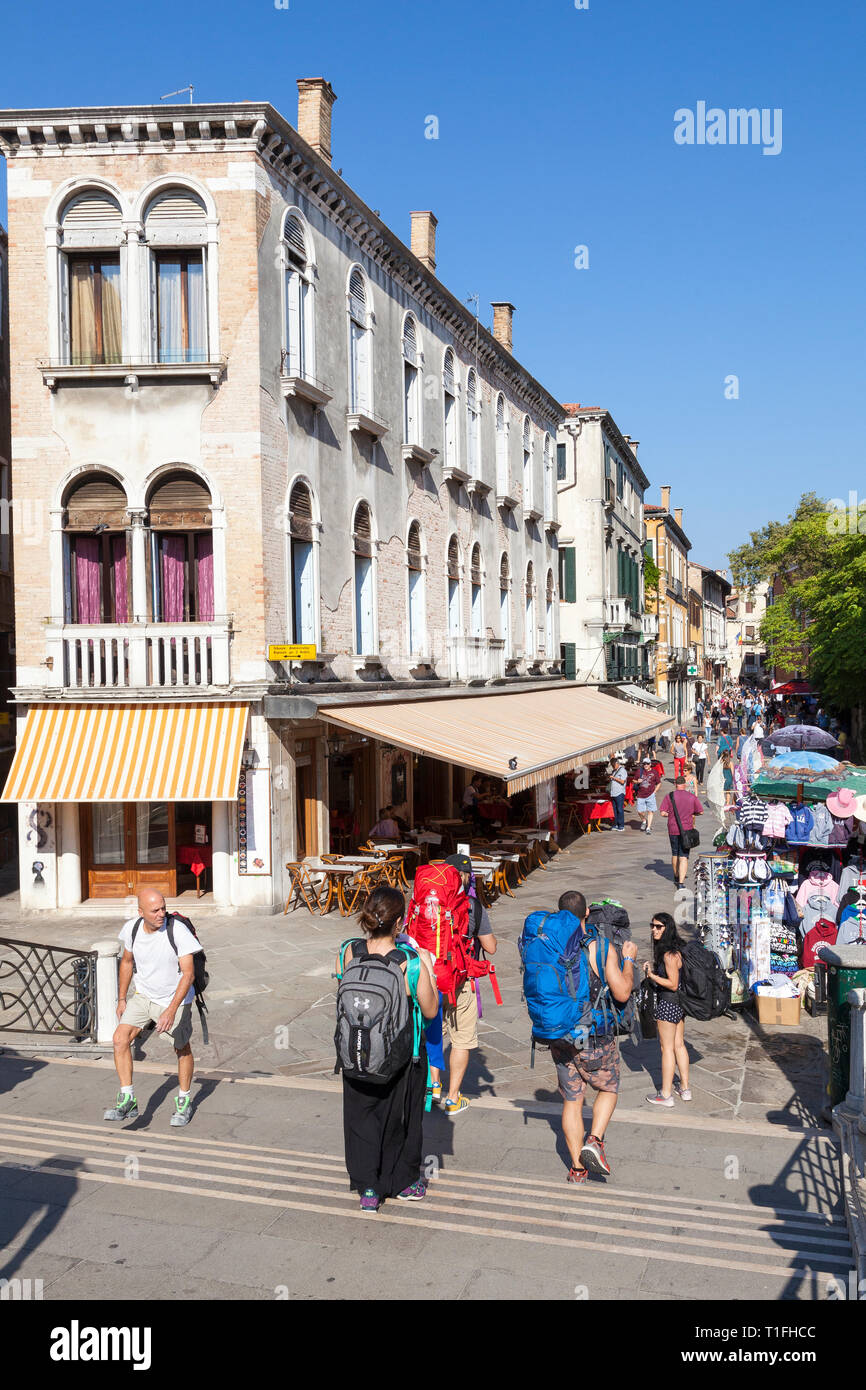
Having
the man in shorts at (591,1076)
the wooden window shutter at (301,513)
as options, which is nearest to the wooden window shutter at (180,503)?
the wooden window shutter at (301,513)

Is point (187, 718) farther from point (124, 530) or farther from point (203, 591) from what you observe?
point (124, 530)

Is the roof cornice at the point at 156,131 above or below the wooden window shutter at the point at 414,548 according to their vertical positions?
above

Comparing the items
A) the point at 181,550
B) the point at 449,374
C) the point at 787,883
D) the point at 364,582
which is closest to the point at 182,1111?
the point at 787,883

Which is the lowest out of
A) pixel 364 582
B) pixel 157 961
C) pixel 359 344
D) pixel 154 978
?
pixel 154 978

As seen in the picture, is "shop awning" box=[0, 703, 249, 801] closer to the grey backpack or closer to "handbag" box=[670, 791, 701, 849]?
"handbag" box=[670, 791, 701, 849]

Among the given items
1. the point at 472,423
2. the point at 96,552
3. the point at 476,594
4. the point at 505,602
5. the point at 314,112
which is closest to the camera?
the point at 96,552

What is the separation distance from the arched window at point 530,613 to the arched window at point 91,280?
54.9ft

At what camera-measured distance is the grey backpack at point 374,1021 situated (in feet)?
18.2

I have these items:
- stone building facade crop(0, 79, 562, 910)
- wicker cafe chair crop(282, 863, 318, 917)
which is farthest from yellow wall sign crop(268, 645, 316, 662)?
wicker cafe chair crop(282, 863, 318, 917)

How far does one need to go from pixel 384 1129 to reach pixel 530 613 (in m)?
25.6

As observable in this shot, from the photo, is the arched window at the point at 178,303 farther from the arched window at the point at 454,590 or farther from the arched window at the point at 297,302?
the arched window at the point at 454,590

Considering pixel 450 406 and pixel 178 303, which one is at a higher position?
pixel 450 406

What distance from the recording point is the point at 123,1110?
7.54 meters

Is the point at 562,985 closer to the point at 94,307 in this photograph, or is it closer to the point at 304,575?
the point at 304,575
